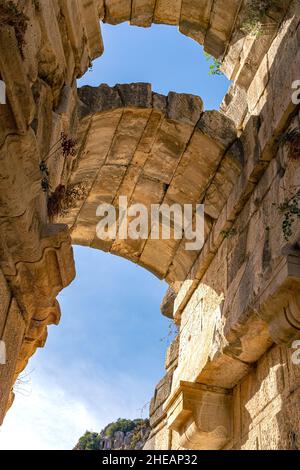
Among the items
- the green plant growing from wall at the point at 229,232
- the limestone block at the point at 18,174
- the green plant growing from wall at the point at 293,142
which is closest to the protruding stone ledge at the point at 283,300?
the green plant growing from wall at the point at 293,142

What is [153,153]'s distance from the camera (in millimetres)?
6391

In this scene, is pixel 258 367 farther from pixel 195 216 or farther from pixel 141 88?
pixel 141 88

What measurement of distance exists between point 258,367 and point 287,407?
2.90 feet

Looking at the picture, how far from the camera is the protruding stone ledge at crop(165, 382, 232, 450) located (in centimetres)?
526

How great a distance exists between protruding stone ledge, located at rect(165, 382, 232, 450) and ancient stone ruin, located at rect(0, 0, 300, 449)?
1 centimetres

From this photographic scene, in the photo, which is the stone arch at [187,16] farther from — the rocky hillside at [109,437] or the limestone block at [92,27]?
the rocky hillside at [109,437]

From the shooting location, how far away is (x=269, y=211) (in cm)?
479

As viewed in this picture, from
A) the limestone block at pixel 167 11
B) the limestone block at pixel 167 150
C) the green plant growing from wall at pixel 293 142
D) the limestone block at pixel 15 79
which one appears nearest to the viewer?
the limestone block at pixel 15 79

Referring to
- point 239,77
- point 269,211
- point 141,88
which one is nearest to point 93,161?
point 141,88

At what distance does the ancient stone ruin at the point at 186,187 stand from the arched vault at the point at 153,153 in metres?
0.02

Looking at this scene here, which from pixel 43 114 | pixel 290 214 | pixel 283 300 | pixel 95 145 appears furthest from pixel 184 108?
pixel 283 300

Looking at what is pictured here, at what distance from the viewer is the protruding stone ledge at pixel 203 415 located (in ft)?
17.3

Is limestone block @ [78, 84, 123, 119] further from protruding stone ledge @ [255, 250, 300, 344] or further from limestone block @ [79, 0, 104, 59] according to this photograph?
protruding stone ledge @ [255, 250, 300, 344]

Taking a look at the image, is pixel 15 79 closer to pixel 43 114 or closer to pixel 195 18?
pixel 43 114
